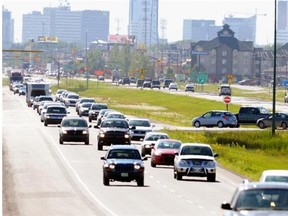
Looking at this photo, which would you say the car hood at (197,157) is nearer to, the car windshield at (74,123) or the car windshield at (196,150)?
the car windshield at (196,150)

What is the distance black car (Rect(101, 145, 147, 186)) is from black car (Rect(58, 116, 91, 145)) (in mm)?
24315

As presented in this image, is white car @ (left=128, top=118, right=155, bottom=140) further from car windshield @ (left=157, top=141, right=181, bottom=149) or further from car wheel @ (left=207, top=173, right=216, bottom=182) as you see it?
car wheel @ (left=207, top=173, right=216, bottom=182)

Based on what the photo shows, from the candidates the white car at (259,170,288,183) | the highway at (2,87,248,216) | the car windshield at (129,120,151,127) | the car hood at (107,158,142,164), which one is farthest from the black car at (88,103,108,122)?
the white car at (259,170,288,183)

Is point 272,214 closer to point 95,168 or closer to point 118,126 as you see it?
point 95,168

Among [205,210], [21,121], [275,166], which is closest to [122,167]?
[205,210]

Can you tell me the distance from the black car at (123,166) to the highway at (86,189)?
363mm

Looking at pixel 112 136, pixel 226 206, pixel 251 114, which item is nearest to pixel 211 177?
pixel 112 136

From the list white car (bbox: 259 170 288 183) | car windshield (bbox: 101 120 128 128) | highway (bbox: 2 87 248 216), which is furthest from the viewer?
car windshield (bbox: 101 120 128 128)

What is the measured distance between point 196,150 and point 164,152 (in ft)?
20.6

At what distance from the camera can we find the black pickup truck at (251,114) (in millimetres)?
96775

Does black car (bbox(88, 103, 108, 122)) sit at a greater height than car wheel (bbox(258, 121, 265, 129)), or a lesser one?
greater

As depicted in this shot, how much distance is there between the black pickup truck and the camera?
318 feet

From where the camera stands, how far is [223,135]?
7650 centimetres

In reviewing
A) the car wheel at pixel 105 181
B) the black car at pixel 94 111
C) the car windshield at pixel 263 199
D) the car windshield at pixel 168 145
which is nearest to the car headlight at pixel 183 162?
the car wheel at pixel 105 181
